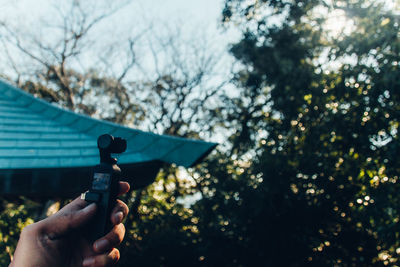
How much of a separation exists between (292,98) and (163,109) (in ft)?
23.0

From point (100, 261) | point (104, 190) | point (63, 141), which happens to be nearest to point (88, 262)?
point (100, 261)

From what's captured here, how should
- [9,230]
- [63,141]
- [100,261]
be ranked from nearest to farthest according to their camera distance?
1. [100,261]
2. [63,141]
3. [9,230]

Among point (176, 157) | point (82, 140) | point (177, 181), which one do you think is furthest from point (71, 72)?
point (176, 157)

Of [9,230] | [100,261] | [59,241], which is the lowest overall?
[100,261]

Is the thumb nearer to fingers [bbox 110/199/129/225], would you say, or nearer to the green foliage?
fingers [bbox 110/199/129/225]

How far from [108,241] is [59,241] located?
28 centimetres

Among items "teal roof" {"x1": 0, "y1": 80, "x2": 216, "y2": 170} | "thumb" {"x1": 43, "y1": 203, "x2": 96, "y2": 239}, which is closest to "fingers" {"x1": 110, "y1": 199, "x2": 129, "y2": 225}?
"thumb" {"x1": 43, "y1": 203, "x2": 96, "y2": 239}

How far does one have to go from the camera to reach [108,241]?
1.35 metres

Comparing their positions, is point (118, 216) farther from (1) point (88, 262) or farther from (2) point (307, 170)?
(2) point (307, 170)

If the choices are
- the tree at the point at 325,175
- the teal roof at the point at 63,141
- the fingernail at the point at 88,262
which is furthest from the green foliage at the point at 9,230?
the fingernail at the point at 88,262

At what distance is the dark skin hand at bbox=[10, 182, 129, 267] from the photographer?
4.31 ft

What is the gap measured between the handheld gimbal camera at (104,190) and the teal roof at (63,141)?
68.6 inches

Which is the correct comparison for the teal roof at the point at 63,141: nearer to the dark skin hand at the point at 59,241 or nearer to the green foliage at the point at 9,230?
the dark skin hand at the point at 59,241

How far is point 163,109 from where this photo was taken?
12359 mm
